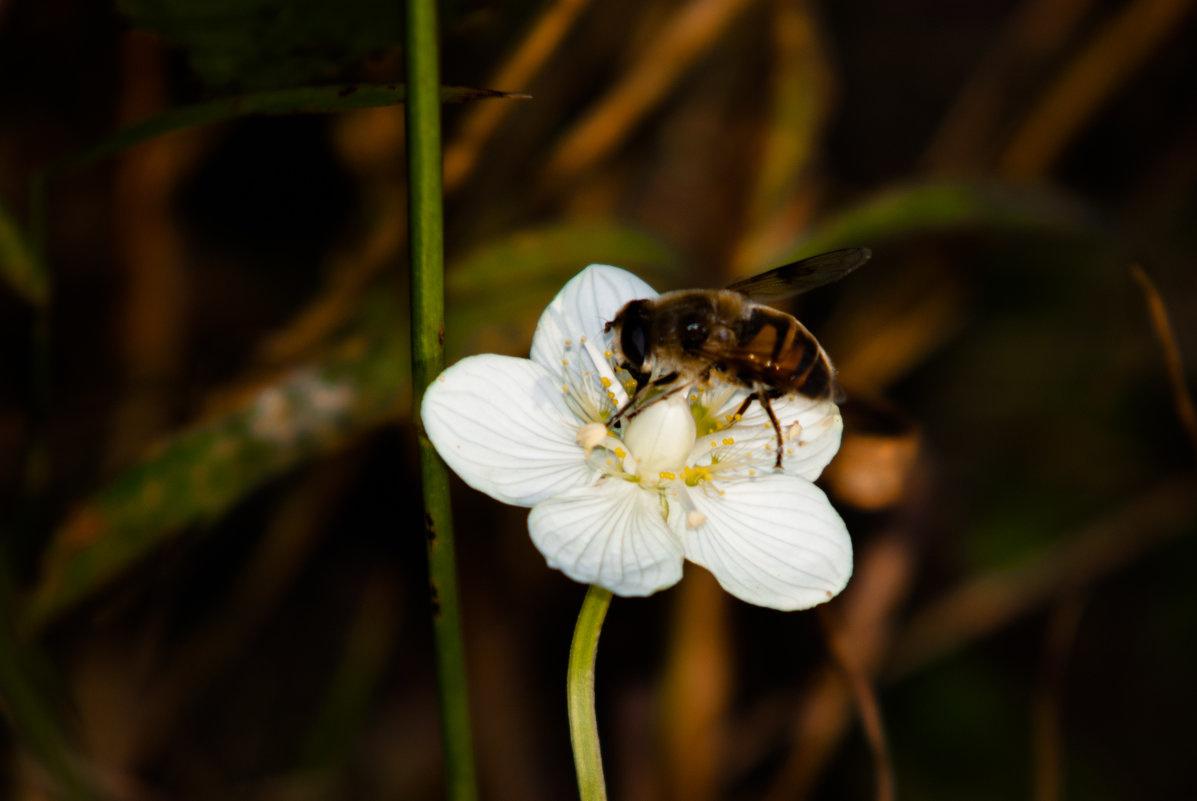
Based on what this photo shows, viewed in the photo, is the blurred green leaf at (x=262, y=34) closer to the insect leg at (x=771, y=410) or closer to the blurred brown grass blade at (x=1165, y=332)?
the insect leg at (x=771, y=410)

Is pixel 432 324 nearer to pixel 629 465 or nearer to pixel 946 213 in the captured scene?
pixel 629 465

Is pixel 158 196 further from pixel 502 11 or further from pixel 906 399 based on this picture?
pixel 906 399

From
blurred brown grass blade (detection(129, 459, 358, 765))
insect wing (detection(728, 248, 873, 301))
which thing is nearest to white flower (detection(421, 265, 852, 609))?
insect wing (detection(728, 248, 873, 301))

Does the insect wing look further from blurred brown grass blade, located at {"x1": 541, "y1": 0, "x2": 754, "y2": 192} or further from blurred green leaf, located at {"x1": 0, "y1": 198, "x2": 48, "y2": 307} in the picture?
blurred green leaf, located at {"x1": 0, "y1": 198, "x2": 48, "y2": 307}

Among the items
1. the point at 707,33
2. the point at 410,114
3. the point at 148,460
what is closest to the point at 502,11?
the point at 707,33

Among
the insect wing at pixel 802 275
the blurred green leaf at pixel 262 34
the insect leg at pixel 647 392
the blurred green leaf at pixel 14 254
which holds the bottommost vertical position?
the insect leg at pixel 647 392

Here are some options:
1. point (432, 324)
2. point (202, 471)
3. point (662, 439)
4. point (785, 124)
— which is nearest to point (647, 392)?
point (662, 439)

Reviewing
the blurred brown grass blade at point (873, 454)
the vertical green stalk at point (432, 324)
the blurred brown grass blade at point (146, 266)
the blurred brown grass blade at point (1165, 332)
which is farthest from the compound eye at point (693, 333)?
the blurred brown grass blade at point (146, 266)
